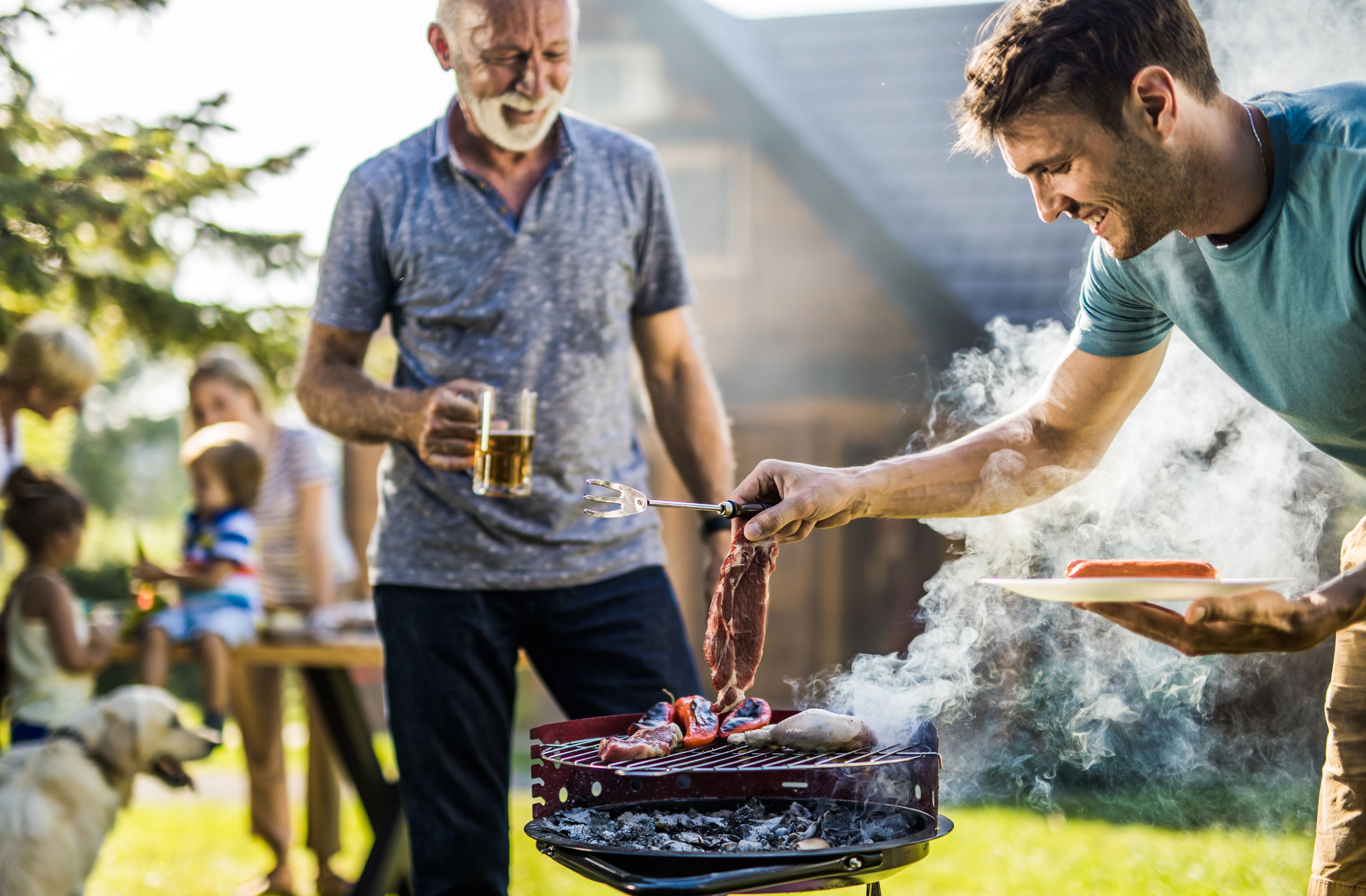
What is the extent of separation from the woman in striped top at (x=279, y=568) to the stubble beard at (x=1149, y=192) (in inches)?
164

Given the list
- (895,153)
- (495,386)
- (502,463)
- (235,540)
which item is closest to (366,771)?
(235,540)

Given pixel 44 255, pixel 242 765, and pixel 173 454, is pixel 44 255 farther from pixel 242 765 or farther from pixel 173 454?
pixel 173 454

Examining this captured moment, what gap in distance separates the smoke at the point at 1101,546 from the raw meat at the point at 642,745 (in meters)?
0.43

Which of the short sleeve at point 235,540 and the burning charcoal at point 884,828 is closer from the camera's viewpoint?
the burning charcoal at point 884,828

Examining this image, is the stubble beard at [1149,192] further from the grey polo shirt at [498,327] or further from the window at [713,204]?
the window at [713,204]

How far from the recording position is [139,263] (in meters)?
4.39

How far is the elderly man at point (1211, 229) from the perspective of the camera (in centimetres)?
195

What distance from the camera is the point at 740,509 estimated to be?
7.26 ft

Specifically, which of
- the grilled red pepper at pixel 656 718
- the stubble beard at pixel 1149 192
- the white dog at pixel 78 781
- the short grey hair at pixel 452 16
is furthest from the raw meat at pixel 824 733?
the white dog at pixel 78 781

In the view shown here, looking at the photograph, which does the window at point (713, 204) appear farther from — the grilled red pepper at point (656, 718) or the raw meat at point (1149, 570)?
the raw meat at point (1149, 570)

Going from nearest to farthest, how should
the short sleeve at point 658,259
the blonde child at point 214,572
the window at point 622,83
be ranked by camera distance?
the short sleeve at point 658,259
the blonde child at point 214,572
the window at point 622,83

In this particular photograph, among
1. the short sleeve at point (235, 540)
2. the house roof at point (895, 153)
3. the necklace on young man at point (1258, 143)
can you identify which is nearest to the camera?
the necklace on young man at point (1258, 143)

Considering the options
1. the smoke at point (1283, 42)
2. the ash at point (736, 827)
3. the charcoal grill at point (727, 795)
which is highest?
the smoke at point (1283, 42)

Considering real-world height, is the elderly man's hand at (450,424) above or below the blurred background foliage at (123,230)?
below
